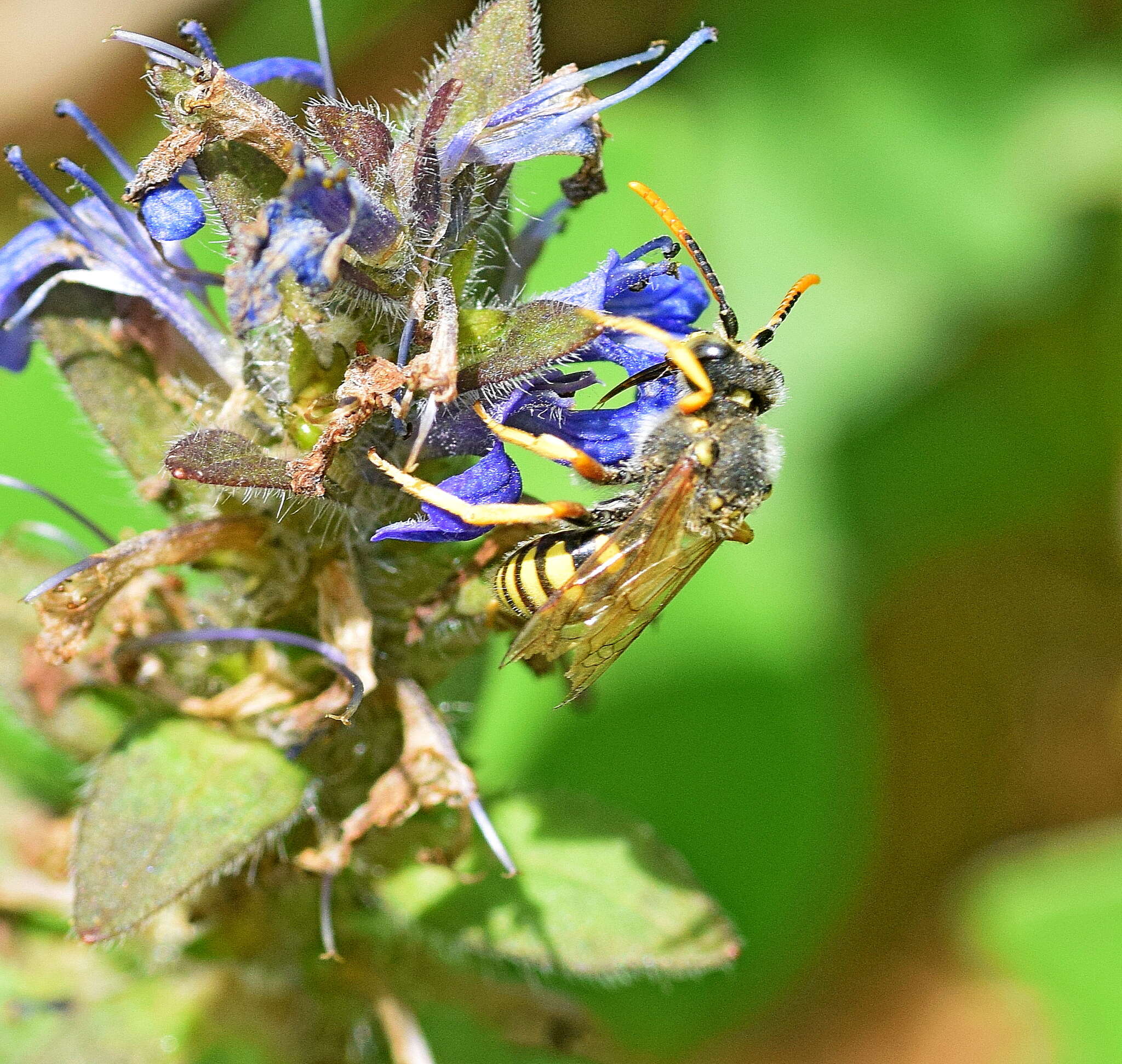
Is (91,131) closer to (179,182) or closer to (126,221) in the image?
(126,221)

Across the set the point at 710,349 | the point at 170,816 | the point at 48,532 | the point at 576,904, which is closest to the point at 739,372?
the point at 710,349

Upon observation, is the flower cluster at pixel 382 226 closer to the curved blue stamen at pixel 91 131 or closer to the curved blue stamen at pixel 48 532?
the curved blue stamen at pixel 91 131

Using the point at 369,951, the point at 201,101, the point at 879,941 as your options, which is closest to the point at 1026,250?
the point at 879,941

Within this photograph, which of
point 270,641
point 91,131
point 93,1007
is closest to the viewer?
point 91,131

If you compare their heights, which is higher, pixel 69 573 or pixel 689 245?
pixel 69 573

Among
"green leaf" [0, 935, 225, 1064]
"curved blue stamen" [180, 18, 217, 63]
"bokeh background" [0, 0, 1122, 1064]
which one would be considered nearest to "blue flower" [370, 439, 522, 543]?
"curved blue stamen" [180, 18, 217, 63]

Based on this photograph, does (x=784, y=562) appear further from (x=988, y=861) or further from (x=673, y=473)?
(x=673, y=473)
